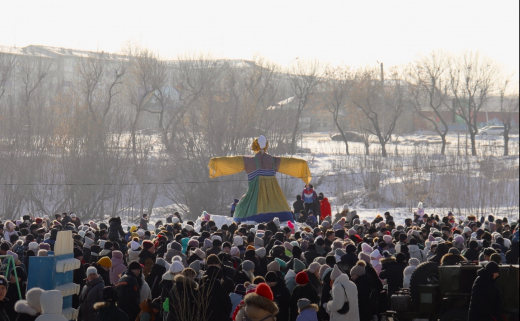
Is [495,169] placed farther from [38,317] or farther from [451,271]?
[38,317]

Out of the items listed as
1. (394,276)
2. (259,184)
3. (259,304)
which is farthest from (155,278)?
(259,184)

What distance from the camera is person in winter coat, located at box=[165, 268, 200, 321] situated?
336 inches

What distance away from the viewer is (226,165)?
21.4m

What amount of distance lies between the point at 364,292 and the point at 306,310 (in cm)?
146

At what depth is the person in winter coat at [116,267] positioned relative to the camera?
11020 millimetres

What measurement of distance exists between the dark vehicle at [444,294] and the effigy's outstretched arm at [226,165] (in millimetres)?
12111

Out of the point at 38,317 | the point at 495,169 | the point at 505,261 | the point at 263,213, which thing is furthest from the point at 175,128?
the point at 38,317

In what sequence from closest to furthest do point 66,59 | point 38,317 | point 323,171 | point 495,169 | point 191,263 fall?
point 38,317 < point 191,263 < point 495,169 < point 323,171 < point 66,59

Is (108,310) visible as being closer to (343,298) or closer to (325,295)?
(343,298)

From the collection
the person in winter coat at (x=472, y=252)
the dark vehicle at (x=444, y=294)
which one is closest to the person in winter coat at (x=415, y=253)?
the person in winter coat at (x=472, y=252)

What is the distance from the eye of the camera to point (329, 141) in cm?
6494

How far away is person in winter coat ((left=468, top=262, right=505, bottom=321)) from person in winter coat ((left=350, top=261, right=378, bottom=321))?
1494mm

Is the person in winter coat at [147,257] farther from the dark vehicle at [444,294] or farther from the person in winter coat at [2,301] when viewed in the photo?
the dark vehicle at [444,294]

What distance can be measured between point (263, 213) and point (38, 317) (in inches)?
547
